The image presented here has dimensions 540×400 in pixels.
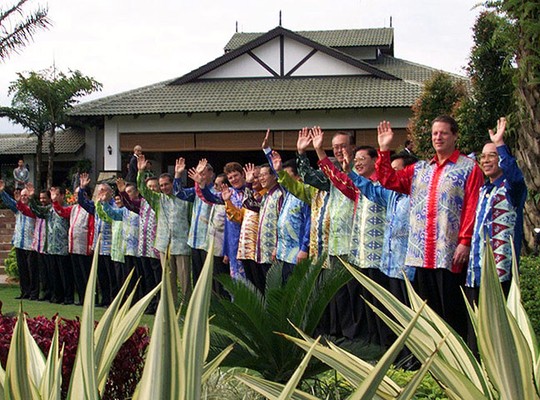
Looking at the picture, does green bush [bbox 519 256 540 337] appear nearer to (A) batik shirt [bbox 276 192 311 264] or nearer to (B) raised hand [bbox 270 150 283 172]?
(A) batik shirt [bbox 276 192 311 264]

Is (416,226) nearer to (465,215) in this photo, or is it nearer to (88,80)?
(465,215)

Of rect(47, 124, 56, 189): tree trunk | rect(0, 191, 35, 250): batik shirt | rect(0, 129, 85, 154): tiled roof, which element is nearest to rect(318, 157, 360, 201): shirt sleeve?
rect(0, 191, 35, 250): batik shirt

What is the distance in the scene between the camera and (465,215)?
17.6ft

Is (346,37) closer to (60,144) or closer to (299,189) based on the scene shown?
(60,144)

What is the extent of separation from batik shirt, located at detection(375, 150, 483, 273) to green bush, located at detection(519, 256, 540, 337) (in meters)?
1.22

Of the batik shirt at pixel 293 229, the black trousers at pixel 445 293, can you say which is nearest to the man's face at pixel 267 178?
the batik shirt at pixel 293 229

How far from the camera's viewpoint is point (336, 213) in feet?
23.5

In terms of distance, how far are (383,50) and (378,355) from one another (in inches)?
1123

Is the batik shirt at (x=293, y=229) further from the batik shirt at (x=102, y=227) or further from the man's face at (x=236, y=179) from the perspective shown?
the batik shirt at (x=102, y=227)

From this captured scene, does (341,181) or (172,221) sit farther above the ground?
(341,181)

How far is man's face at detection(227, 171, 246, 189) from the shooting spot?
894 centimetres

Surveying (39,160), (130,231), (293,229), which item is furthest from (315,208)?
(39,160)

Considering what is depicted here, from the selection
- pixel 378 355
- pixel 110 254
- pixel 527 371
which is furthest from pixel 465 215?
pixel 110 254

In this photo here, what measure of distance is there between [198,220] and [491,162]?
17.0 feet
